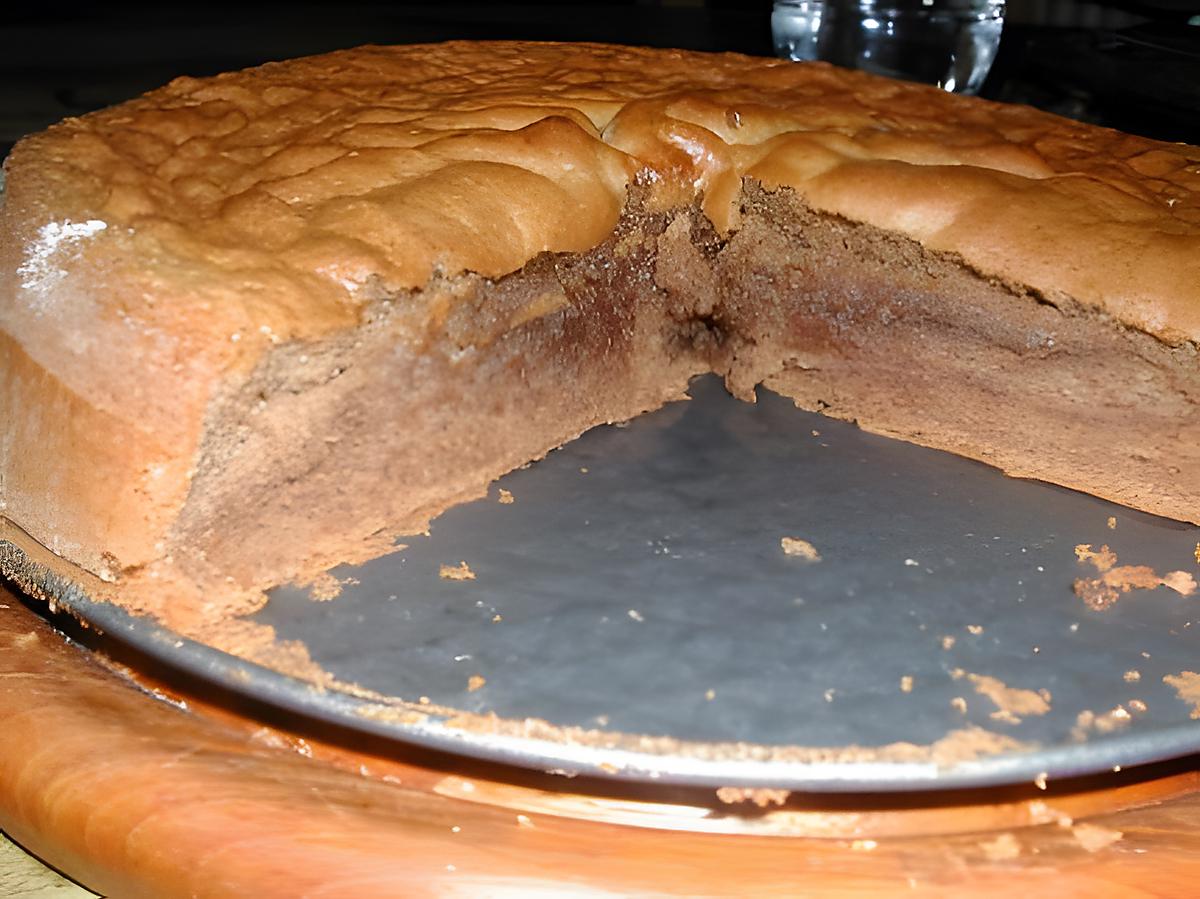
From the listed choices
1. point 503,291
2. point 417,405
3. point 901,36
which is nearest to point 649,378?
point 503,291

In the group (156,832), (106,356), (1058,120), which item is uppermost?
(1058,120)

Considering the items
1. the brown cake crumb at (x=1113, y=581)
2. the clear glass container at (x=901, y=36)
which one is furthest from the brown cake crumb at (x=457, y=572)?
the clear glass container at (x=901, y=36)

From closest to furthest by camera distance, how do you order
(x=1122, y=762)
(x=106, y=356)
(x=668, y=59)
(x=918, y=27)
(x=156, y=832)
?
1. (x=156, y=832)
2. (x=1122, y=762)
3. (x=106, y=356)
4. (x=668, y=59)
5. (x=918, y=27)

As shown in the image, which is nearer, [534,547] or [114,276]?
[114,276]

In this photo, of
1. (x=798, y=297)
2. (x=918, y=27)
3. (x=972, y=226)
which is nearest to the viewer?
(x=972, y=226)

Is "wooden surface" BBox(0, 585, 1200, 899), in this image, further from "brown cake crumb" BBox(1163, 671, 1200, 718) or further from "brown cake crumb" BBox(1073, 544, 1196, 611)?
"brown cake crumb" BBox(1073, 544, 1196, 611)

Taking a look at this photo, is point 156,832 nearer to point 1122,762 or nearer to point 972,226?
point 1122,762

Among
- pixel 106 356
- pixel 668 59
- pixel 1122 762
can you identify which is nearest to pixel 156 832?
pixel 106 356

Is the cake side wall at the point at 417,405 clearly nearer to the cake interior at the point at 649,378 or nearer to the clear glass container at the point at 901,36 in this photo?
the cake interior at the point at 649,378
